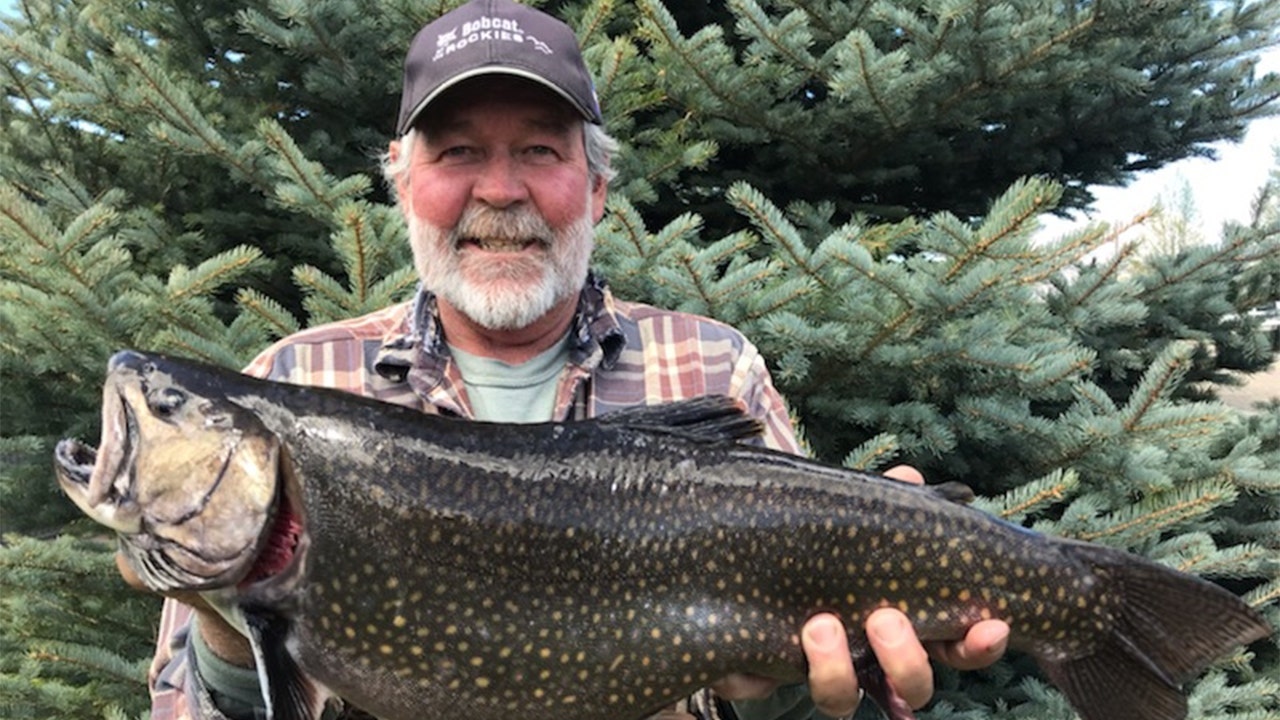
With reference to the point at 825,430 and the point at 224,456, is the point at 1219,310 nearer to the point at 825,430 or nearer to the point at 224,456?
the point at 825,430

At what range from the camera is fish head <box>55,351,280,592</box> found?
1.89 meters

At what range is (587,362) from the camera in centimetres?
277

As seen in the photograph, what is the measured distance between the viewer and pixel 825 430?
402cm

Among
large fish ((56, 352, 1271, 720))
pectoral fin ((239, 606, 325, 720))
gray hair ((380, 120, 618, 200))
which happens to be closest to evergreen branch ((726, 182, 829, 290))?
gray hair ((380, 120, 618, 200))

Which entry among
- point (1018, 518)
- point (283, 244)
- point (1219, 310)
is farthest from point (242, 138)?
point (1219, 310)

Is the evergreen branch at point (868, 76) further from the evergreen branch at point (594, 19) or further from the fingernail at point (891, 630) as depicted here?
the fingernail at point (891, 630)

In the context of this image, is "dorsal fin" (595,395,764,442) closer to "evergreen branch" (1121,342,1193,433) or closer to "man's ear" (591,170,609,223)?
"man's ear" (591,170,609,223)

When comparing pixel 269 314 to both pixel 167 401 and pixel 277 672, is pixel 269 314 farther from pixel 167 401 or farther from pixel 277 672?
pixel 277 672

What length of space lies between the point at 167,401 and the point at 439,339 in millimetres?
880

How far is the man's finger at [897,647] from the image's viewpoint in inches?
81.8

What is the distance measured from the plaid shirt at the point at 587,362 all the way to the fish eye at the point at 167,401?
24.8 inches

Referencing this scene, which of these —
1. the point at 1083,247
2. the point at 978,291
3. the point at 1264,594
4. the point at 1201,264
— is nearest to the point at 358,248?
the point at 978,291

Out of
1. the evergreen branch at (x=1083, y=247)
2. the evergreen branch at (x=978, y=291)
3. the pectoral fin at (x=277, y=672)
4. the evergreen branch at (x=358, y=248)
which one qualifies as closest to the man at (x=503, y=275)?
the evergreen branch at (x=358, y=248)

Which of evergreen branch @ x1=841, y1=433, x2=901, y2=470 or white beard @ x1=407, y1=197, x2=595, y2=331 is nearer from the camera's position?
white beard @ x1=407, y1=197, x2=595, y2=331
